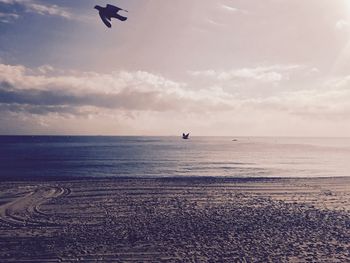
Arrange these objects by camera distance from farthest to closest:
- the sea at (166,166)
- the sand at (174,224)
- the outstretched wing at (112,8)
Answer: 1. the sea at (166,166)
2. the sand at (174,224)
3. the outstretched wing at (112,8)

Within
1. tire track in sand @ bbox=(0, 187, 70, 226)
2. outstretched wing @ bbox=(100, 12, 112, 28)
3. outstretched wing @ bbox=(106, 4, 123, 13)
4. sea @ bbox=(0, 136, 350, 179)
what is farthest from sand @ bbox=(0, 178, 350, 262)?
sea @ bbox=(0, 136, 350, 179)

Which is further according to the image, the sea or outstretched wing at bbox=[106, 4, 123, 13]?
the sea

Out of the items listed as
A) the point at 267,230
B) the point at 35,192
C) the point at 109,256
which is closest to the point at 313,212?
the point at 267,230

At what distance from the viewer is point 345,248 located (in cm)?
1459

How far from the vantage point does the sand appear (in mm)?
13992

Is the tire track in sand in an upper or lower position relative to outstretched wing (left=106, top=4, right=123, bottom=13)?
lower

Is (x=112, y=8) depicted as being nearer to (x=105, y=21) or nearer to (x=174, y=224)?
(x=105, y=21)

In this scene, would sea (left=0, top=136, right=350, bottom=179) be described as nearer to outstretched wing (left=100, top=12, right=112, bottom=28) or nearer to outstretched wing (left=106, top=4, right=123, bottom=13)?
outstretched wing (left=100, top=12, right=112, bottom=28)

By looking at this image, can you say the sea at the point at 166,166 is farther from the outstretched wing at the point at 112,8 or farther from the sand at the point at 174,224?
the outstretched wing at the point at 112,8

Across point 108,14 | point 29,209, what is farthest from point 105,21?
point 29,209

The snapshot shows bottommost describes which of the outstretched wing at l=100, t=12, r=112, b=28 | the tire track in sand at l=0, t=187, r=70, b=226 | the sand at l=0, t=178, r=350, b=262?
the tire track in sand at l=0, t=187, r=70, b=226

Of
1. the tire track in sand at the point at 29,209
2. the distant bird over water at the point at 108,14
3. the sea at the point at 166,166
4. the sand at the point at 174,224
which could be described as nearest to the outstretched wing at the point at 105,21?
the distant bird over water at the point at 108,14

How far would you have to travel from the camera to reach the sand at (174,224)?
45.9 ft

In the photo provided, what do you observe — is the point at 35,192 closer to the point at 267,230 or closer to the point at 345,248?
the point at 267,230
